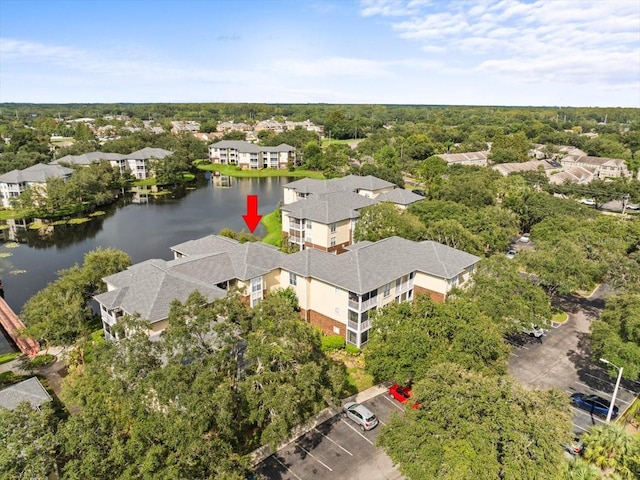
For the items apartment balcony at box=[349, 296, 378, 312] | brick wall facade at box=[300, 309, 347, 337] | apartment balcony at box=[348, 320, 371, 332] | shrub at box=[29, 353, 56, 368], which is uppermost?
apartment balcony at box=[349, 296, 378, 312]

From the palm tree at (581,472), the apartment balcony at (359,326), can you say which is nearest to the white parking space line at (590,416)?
the palm tree at (581,472)

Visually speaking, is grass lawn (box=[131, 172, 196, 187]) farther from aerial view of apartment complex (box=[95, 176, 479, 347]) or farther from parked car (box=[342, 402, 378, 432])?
parked car (box=[342, 402, 378, 432])

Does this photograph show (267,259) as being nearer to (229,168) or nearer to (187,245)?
→ (187,245)

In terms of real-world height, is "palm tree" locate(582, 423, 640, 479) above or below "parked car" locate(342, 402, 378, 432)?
above

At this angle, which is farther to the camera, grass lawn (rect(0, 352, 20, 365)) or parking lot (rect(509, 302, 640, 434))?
grass lawn (rect(0, 352, 20, 365))

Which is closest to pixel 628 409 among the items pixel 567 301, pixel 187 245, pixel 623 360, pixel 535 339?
pixel 623 360

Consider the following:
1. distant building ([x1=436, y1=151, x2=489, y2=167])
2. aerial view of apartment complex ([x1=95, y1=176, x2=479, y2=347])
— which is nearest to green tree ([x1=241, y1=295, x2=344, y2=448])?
aerial view of apartment complex ([x1=95, y1=176, x2=479, y2=347])

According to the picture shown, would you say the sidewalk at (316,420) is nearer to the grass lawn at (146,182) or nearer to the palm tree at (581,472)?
the palm tree at (581,472)
